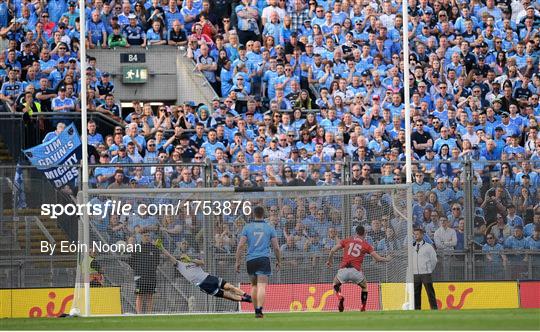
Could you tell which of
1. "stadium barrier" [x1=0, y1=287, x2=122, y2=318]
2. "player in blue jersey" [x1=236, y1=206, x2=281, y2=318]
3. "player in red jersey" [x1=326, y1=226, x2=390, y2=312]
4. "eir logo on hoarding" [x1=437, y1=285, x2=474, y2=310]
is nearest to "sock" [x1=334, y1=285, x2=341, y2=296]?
"player in red jersey" [x1=326, y1=226, x2=390, y2=312]

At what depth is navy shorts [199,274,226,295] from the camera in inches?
959

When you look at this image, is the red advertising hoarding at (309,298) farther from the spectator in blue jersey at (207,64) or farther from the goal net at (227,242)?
the spectator in blue jersey at (207,64)

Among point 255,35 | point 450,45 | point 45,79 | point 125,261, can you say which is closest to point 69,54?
point 45,79

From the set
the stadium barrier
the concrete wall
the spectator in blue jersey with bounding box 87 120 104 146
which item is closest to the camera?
the stadium barrier

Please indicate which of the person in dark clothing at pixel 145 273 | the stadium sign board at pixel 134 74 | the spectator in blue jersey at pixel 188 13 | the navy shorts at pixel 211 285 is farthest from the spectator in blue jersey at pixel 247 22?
the navy shorts at pixel 211 285

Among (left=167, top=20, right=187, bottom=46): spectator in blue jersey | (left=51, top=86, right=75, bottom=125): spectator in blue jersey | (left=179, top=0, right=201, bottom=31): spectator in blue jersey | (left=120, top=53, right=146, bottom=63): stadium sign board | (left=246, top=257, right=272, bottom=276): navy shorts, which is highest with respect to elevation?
(left=179, top=0, right=201, bottom=31): spectator in blue jersey

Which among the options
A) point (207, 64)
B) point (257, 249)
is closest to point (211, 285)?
point (257, 249)

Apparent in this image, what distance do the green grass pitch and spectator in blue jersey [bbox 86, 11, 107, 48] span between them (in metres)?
10.3

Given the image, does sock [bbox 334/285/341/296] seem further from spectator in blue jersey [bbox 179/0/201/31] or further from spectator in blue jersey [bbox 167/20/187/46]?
spectator in blue jersey [bbox 179/0/201/31]

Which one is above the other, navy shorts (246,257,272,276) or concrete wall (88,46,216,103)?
concrete wall (88,46,216,103)

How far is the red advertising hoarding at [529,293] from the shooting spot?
2638cm

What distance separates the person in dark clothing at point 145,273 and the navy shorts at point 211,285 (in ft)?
2.90

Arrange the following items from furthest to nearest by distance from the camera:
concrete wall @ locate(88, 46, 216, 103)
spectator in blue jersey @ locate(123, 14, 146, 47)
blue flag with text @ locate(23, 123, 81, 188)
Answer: spectator in blue jersey @ locate(123, 14, 146, 47)
concrete wall @ locate(88, 46, 216, 103)
blue flag with text @ locate(23, 123, 81, 188)

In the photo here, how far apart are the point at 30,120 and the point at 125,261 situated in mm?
4811
